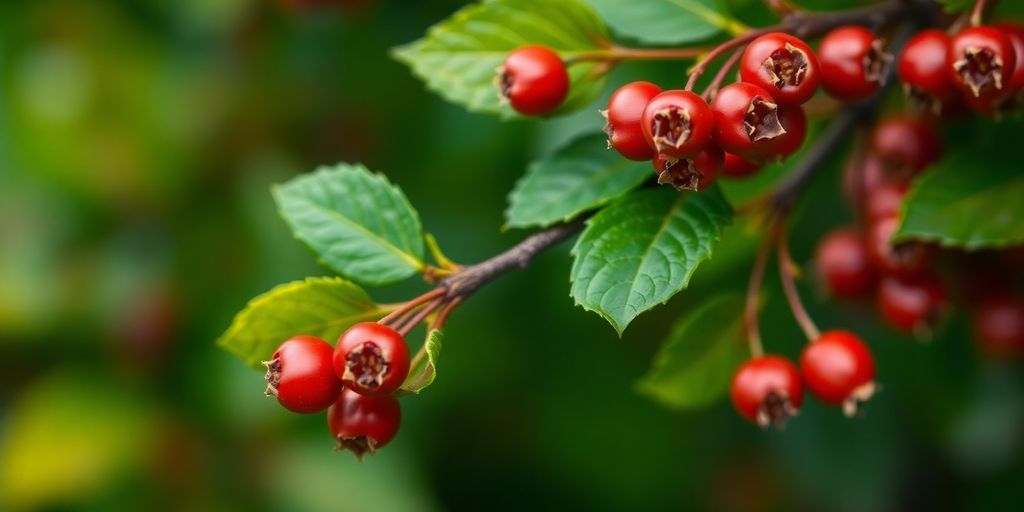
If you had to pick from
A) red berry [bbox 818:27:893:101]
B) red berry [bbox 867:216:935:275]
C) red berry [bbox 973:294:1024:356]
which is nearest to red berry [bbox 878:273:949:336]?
red berry [bbox 867:216:935:275]

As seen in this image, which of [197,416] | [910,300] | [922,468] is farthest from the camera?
[922,468]

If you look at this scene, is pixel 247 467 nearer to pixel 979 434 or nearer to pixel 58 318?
pixel 58 318

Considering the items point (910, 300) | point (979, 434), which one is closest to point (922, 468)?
point (979, 434)

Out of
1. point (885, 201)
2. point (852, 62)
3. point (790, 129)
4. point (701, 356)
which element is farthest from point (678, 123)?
point (885, 201)

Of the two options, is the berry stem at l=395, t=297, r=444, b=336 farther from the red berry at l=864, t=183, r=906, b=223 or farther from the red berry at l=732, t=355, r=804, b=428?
the red berry at l=864, t=183, r=906, b=223

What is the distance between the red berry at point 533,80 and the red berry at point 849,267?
26.6 inches

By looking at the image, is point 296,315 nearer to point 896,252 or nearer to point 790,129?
point 790,129

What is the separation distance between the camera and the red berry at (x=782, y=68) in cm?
123

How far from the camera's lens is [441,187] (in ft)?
10.7

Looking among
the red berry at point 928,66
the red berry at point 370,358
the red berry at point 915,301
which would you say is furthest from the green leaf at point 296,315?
the red berry at point 915,301

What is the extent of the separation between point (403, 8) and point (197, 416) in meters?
1.40

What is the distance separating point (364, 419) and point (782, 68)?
0.66m

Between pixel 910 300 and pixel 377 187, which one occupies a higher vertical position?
pixel 377 187

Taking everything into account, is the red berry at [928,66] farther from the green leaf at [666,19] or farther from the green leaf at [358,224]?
the green leaf at [358,224]
